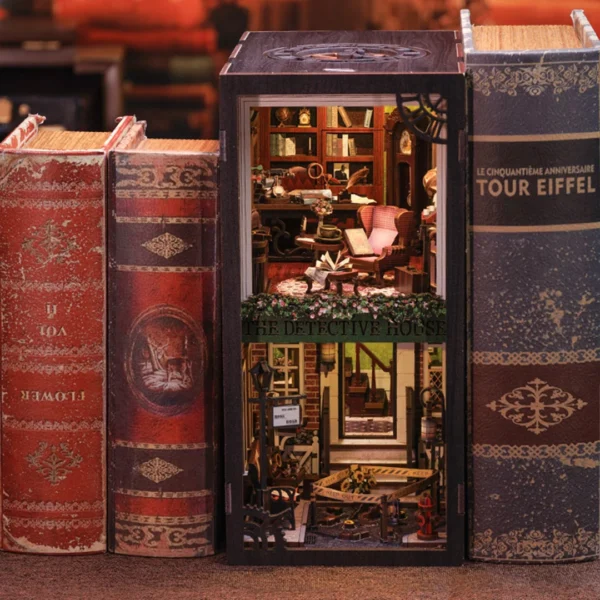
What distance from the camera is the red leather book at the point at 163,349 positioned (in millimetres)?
7172

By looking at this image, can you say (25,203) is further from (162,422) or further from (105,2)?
(105,2)

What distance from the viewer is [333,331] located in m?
7.21

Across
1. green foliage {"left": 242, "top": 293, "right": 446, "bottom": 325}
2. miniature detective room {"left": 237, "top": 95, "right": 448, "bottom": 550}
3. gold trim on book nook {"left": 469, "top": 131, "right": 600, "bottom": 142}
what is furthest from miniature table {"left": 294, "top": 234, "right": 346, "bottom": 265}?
gold trim on book nook {"left": 469, "top": 131, "right": 600, "bottom": 142}

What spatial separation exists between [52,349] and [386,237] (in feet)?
5.35

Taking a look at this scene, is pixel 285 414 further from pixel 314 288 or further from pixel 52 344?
pixel 52 344

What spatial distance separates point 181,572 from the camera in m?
7.20

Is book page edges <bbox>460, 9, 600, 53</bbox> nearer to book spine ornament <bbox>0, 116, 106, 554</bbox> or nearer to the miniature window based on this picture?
book spine ornament <bbox>0, 116, 106, 554</bbox>

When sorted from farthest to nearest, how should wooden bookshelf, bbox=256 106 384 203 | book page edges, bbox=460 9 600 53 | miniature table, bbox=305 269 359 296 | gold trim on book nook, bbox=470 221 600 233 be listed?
wooden bookshelf, bbox=256 106 384 203, miniature table, bbox=305 269 359 296, gold trim on book nook, bbox=470 221 600 233, book page edges, bbox=460 9 600 53

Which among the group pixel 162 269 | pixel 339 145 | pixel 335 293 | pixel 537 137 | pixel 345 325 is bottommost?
pixel 345 325

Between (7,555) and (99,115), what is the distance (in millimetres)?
2490

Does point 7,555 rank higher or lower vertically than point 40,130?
lower

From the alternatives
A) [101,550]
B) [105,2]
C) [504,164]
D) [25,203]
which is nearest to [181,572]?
[101,550]

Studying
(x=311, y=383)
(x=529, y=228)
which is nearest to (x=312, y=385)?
(x=311, y=383)

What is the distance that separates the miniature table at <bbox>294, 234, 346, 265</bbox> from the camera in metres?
7.35
